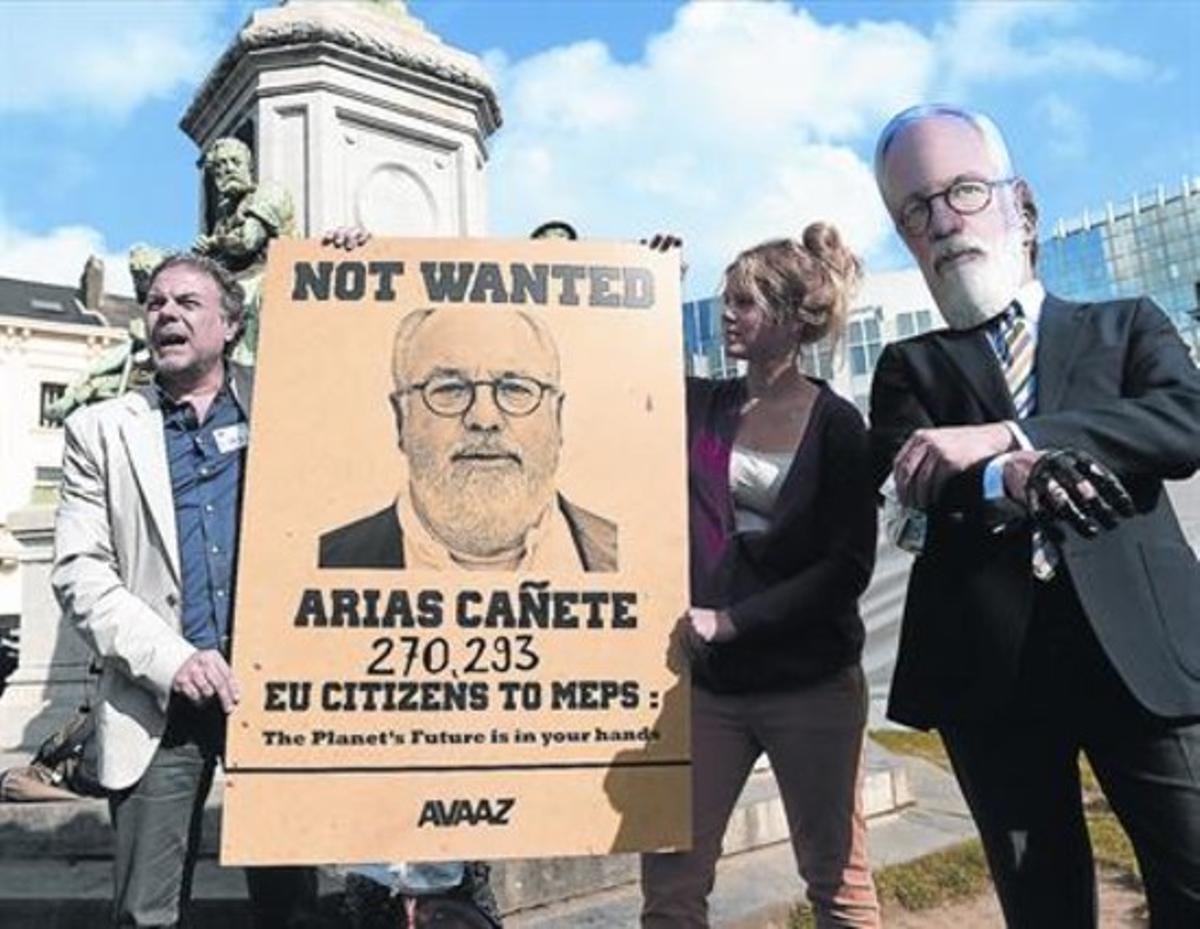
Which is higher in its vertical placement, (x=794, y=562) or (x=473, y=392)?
(x=473, y=392)

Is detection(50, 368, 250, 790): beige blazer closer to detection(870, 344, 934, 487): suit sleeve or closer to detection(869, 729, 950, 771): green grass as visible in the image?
detection(870, 344, 934, 487): suit sleeve

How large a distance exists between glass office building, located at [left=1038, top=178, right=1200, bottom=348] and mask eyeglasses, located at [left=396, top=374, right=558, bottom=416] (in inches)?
2998

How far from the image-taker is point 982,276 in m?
2.01

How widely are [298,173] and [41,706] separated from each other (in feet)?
11.7

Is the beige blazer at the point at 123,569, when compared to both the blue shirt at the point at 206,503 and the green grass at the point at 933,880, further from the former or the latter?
the green grass at the point at 933,880

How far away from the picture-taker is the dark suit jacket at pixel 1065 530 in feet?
5.68

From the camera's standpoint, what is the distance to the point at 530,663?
2.26 meters

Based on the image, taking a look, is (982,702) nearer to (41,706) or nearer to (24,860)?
(24,860)

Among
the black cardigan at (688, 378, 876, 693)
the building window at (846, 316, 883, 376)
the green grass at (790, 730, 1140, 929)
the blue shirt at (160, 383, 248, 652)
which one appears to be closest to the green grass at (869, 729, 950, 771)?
the green grass at (790, 730, 1140, 929)

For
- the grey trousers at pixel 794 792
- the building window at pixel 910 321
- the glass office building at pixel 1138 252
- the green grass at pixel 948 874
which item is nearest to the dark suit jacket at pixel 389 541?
the grey trousers at pixel 794 792

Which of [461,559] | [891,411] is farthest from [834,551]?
[461,559]

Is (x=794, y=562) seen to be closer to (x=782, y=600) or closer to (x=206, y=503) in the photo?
(x=782, y=600)

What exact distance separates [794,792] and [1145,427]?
1.15 metres

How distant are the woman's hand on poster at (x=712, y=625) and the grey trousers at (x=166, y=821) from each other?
102 centimetres
